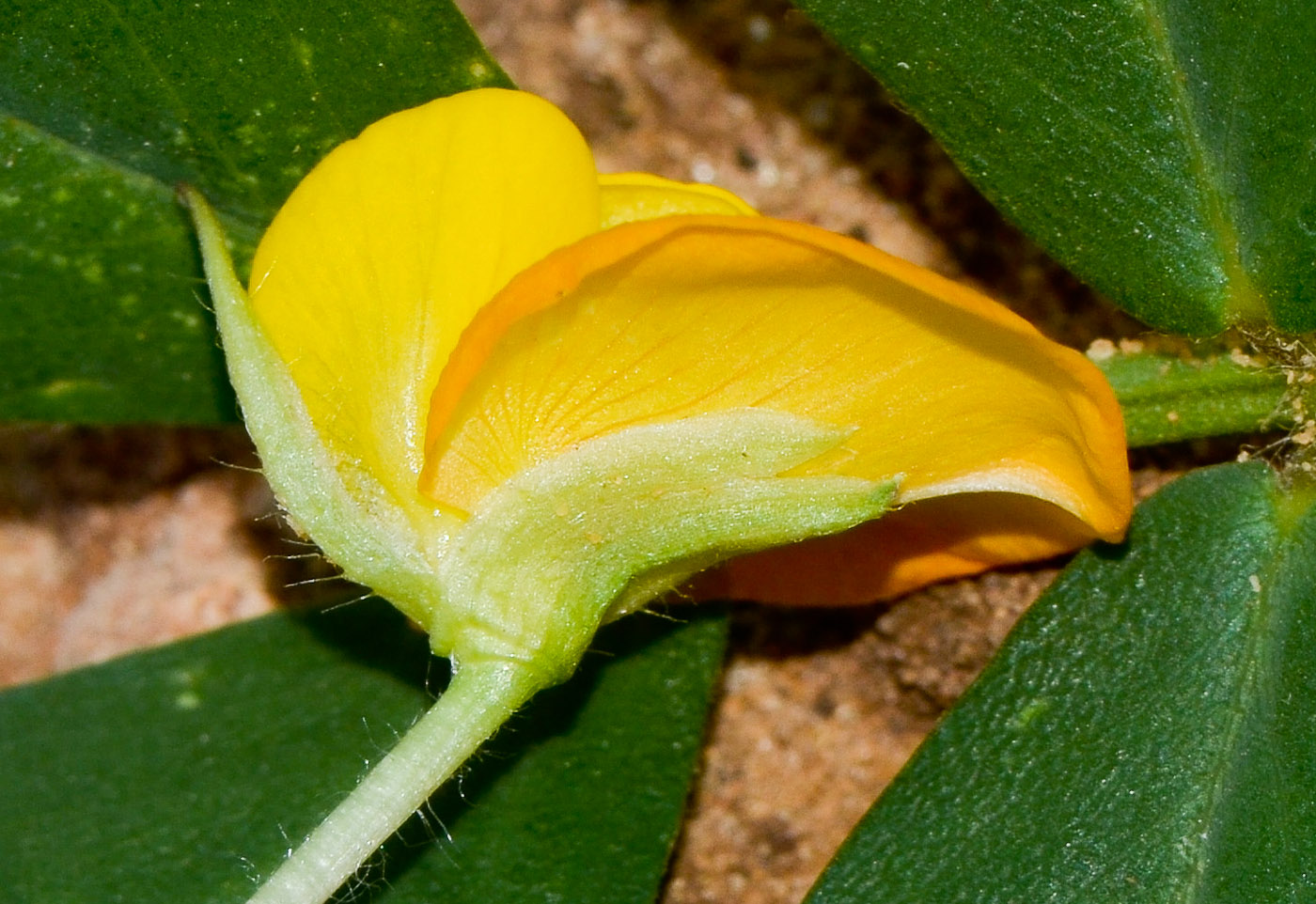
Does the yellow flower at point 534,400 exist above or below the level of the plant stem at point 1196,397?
above

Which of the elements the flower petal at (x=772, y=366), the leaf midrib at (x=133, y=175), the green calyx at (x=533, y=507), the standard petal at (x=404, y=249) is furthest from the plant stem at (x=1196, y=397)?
the leaf midrib at (x=133, y=175)

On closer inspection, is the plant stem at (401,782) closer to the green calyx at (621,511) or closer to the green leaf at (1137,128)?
the green calyx at (621,511)

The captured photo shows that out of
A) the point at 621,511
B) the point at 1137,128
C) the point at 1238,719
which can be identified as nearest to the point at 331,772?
the point at 621,511

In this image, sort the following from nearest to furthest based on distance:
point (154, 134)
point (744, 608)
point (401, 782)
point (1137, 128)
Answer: point (401, 782) → point (1137, 128) → point (154, 134) → point (744, 608)

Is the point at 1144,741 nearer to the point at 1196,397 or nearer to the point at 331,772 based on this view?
the point at 1196,397

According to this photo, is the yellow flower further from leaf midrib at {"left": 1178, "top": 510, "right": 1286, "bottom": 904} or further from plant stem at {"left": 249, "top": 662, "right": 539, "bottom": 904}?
leaf midrib at {"left": 1178, "top": 510, "right": 1286, "bottom": 904}

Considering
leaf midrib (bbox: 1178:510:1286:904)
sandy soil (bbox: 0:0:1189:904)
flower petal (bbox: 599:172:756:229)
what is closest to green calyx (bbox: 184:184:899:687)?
flower petal (bbox: 599:172:756:229)

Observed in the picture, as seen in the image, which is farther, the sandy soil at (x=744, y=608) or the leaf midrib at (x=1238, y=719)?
the sandy soil at (x=744, y=608)

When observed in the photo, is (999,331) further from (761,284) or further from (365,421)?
(365,421)
